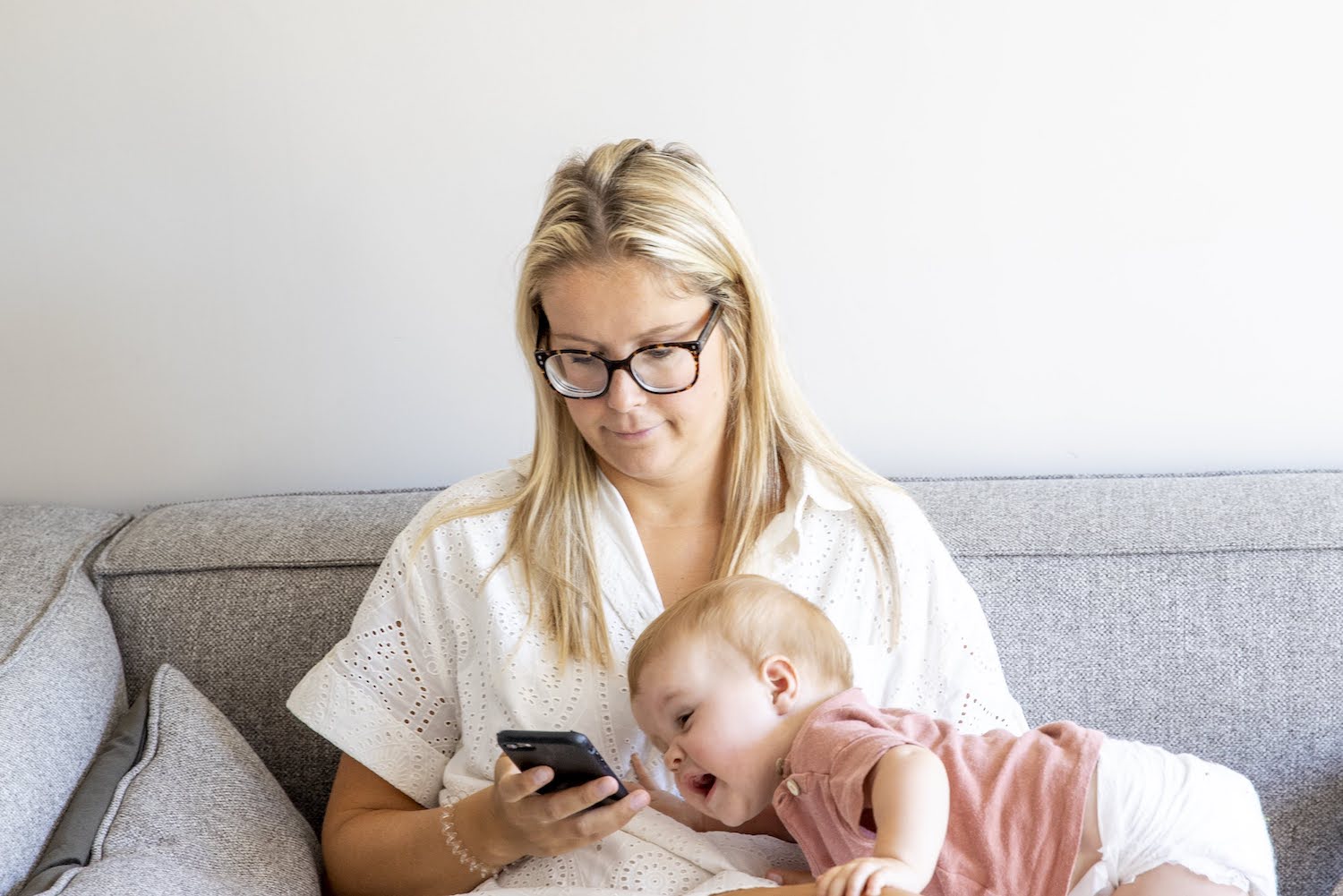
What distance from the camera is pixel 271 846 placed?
179cm

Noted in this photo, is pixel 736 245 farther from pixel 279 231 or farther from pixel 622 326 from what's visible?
pixel 279 231

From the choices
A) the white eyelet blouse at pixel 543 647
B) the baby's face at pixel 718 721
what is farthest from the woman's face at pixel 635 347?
the baby's face at pixel 718 721

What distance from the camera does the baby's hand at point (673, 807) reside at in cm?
171

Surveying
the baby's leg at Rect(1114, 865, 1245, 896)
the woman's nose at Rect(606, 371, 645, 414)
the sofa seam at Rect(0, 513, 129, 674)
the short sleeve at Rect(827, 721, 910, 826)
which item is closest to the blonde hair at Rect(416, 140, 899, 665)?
the woman's nose at Rect(606, 371, 645, 414)

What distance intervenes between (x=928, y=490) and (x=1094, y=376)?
1.26 ft

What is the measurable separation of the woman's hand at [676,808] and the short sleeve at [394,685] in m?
0.34

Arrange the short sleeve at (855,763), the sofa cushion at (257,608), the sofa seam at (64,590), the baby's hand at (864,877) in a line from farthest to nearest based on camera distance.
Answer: the sofa cushion at (257,608), the sofa seam at (64,590), the short sleeve at (855,763), the baby's hand at (864,877)

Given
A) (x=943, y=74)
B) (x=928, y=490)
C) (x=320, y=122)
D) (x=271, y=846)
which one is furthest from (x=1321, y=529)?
(x=320, y=122)

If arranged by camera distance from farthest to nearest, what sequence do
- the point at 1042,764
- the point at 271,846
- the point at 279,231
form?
the point at 279,231 → the point at 271,846 → the point at 1042,764

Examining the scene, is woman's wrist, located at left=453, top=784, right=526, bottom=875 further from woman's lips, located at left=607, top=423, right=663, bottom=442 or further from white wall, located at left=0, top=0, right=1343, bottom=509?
white wall, located at left=0, top=0, right=1343, bottom=509

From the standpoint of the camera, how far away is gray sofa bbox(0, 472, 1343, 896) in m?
1.78

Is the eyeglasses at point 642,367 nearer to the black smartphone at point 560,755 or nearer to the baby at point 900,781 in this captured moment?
the baby at point 900,781

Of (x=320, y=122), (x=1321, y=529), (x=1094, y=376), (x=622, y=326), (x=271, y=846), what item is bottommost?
(x=271, y=846)

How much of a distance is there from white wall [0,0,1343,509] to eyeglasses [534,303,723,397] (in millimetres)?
596
